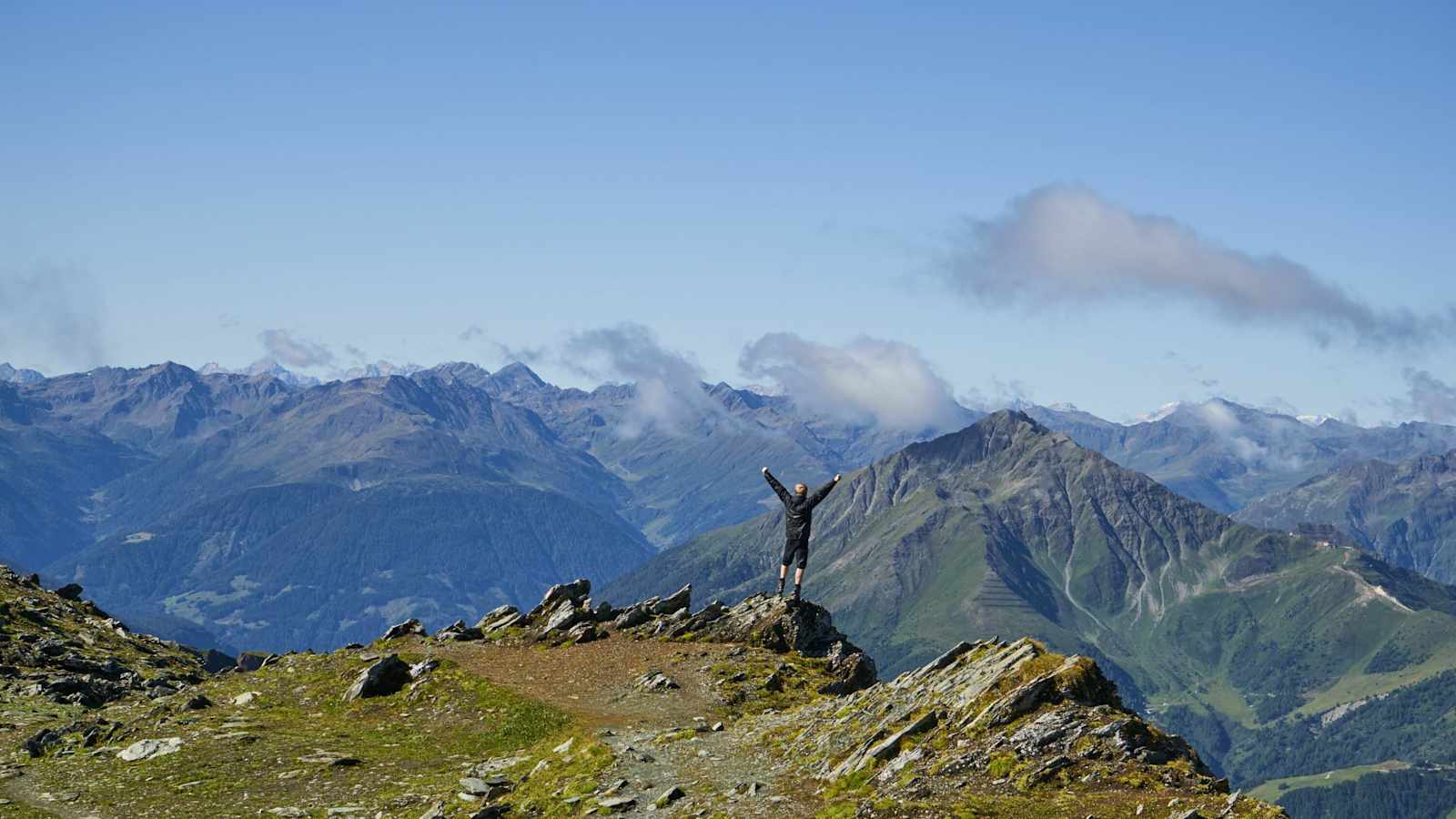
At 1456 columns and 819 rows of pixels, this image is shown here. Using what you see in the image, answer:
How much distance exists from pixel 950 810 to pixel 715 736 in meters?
16.0

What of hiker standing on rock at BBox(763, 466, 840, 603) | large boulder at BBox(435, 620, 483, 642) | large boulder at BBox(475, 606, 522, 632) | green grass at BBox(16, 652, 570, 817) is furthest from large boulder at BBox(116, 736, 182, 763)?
large boulder at BBox(475, 606, 522, 632)

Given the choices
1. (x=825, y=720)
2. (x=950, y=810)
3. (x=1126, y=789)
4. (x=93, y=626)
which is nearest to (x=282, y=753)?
(x=825, y=720)

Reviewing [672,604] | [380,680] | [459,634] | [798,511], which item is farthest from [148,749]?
[672,604]

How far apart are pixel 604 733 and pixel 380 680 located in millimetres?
15323

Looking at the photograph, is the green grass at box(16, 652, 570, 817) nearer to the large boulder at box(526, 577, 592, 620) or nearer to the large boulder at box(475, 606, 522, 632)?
the large boulder at box(475, 606, 522, 632)

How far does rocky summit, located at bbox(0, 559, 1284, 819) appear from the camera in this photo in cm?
3325

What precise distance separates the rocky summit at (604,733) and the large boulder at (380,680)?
0.37 ft

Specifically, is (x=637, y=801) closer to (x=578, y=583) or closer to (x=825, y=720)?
(x=825, y=720)

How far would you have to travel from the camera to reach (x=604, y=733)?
1770 inches

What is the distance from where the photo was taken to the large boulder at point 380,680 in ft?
180

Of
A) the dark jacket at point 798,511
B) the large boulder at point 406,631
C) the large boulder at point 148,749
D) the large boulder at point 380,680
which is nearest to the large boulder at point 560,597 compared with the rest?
the large boulder at point 406,631

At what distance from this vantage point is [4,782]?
4088cm

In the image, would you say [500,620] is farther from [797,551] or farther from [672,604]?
[797,551]

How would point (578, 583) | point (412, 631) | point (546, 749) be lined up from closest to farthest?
1. point (546, 749)
2. point (412, 631)
3. point (578, 583)
